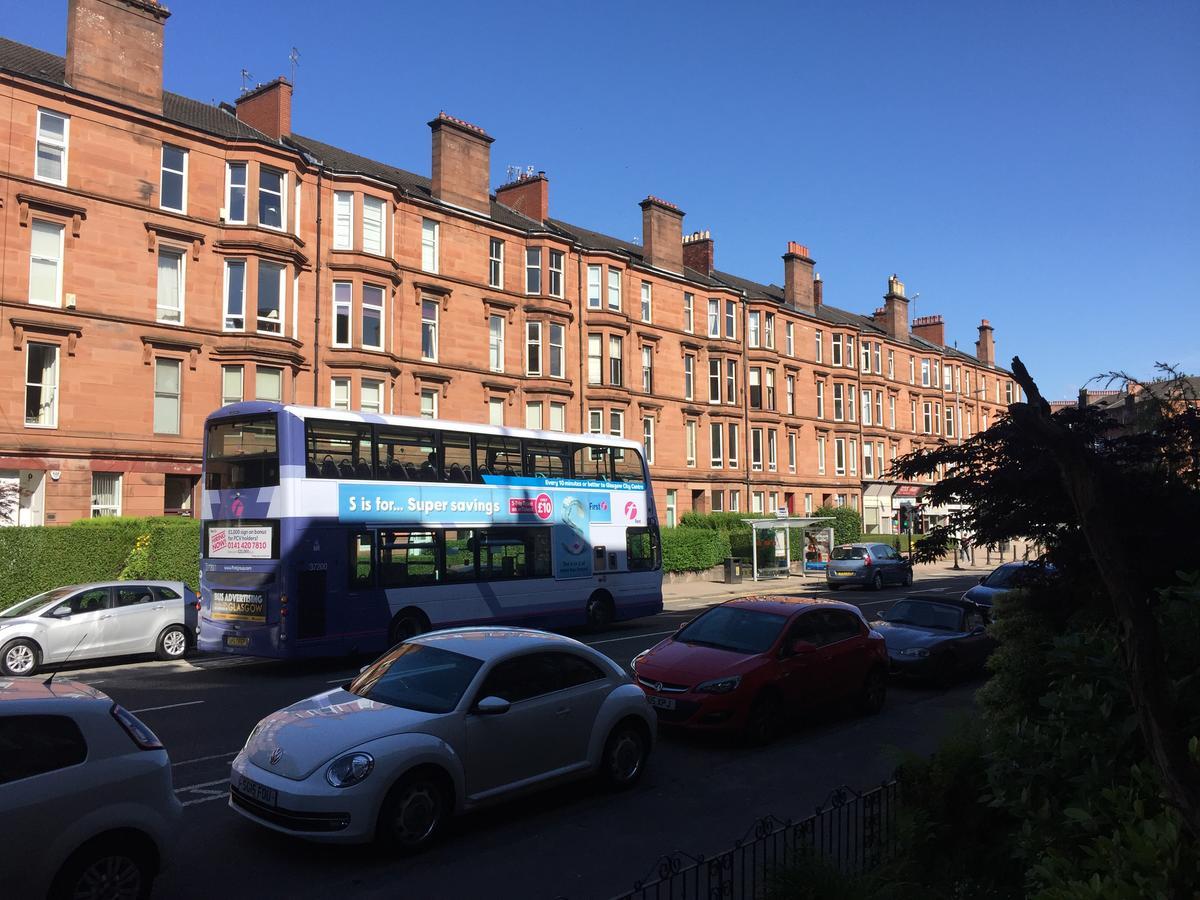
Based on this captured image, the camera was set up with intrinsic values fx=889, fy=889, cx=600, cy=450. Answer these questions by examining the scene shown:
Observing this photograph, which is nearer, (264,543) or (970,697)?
(970,697)

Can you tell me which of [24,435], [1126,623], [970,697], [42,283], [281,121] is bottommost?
[970,697]

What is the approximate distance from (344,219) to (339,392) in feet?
19.3

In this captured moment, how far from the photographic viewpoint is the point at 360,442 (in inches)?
639

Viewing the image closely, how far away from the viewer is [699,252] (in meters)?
47.4

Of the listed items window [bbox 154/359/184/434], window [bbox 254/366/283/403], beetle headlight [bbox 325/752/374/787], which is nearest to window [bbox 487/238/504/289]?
window [bbox 254/366/283/403]

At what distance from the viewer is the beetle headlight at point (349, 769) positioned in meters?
6.47

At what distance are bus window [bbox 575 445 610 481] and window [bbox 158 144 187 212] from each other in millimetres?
14706

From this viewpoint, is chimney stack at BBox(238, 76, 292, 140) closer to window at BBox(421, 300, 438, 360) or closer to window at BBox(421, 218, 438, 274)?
window at BBox(421, 218, 438, 274)

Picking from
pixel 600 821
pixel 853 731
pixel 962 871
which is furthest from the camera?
pixel 853 731

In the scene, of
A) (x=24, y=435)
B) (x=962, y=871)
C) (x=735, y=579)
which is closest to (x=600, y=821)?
(x=962, y=871)

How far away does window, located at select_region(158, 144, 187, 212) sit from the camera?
26.1 m

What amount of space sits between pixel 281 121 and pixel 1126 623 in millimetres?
33171

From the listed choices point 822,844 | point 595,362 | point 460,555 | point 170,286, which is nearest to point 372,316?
point 170,286

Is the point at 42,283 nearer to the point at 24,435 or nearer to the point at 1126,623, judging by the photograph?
the point at 24,435
